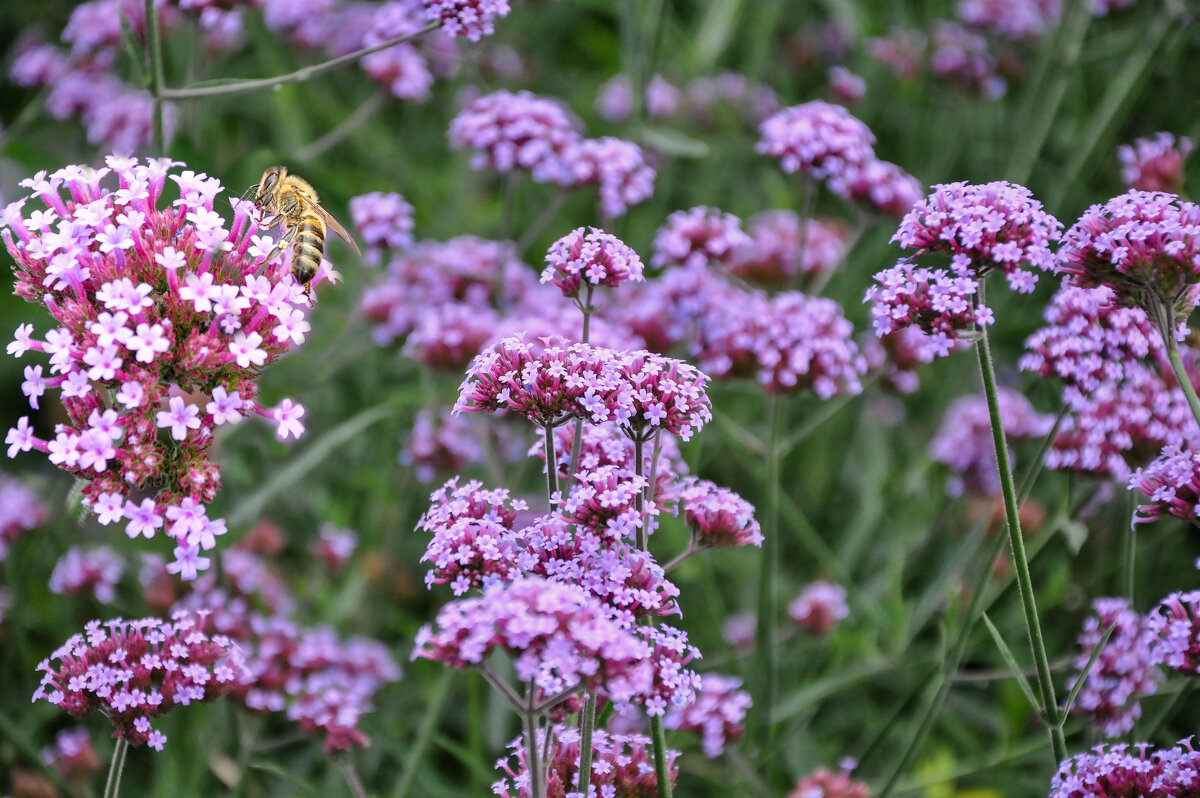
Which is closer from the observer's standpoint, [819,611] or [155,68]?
[155,68]

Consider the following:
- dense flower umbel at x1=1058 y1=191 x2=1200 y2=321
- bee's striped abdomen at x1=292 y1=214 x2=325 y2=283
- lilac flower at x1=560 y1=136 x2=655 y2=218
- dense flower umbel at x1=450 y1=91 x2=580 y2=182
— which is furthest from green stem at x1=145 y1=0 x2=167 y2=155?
dense flower umbel at x1=1058 y1=191 x2=1200 y2=321

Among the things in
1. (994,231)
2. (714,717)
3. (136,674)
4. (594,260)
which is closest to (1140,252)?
(994,231)

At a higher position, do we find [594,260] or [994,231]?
[994,231]

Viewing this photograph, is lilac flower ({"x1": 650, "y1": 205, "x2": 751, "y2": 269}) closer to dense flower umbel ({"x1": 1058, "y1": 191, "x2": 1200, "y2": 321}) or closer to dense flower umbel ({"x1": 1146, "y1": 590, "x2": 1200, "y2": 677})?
dense flower umbel ({"x1": 1058, "y1": 191, "x2": 1200, "y2": 321})

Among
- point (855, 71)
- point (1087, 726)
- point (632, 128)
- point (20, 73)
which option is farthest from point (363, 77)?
point (1087, 726)

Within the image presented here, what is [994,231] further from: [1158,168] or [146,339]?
[1158,168]

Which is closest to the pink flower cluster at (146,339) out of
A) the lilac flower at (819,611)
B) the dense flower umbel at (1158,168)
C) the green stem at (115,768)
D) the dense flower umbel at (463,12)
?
the green stem at (115,768)

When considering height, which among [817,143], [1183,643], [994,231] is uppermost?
[994,231]

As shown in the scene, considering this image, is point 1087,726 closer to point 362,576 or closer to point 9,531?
point 362,576
